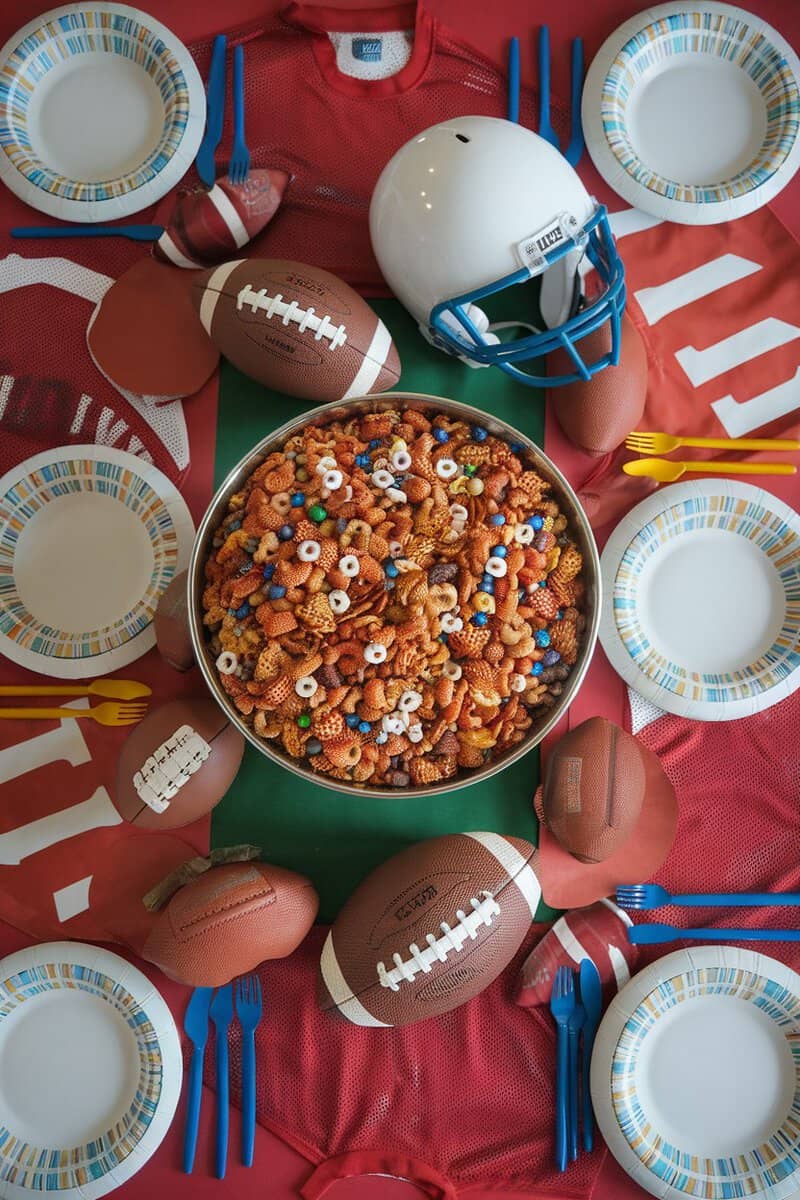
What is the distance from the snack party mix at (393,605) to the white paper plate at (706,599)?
0.16 meters

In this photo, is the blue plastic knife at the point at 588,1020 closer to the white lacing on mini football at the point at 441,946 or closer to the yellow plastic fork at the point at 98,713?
the white lacing on mini football at the point at 441,946

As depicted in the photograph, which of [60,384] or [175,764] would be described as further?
[60,384]

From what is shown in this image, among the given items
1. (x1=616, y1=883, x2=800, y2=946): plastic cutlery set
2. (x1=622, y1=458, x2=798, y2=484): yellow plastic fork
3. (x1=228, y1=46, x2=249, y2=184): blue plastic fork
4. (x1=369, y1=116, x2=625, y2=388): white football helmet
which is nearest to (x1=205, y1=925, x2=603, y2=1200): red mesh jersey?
(x1=616, y1=883, x2=800, y2=946): plastic cutlery set

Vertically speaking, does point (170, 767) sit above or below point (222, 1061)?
above

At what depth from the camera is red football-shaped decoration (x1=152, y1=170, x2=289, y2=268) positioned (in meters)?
1.30

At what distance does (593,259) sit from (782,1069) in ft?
3.28

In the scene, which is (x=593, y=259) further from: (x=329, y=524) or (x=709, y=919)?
(x=709, y=919)

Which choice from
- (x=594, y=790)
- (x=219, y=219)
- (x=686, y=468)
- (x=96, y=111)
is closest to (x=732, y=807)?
(x=594, y=790)

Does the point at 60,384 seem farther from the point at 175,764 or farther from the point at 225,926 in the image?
the point at 225,926

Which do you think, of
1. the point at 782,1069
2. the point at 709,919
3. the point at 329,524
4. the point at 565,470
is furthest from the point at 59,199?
the point at 782,1069

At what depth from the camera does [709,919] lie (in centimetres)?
126

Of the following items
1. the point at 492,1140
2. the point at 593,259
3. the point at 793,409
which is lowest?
the point at 492,1140

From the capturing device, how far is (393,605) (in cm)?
108

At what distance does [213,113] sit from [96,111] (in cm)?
16
